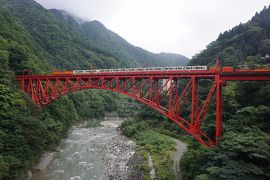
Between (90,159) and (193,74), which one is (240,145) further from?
(90,159)

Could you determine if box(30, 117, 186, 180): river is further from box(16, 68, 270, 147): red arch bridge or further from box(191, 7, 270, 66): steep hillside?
box(191, 7, 270, 66): steep hillside

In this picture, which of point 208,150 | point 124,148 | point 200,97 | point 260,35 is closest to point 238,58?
point 260,35

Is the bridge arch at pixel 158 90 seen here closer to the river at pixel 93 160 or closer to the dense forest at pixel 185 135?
the dense forest at pixel 185 135

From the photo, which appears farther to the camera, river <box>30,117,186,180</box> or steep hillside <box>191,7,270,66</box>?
steep hillside <box>191,7,270,66</box>

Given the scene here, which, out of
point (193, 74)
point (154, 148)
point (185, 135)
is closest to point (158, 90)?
point (193, 74)

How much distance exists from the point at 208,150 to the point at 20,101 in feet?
58.5

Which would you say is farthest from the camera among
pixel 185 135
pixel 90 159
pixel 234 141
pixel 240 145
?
pixel 185 135

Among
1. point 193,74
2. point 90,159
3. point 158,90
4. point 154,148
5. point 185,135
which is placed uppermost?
point 193,74

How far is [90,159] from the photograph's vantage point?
2797 centimetres

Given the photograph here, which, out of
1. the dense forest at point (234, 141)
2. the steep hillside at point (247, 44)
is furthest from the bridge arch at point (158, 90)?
the steep hillside at point (247, 44)

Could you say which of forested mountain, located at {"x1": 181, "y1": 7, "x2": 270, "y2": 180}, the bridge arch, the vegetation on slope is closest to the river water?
the vegetation on slope

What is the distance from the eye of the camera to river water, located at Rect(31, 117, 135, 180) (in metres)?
22.9

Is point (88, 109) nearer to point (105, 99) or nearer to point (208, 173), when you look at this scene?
A: point (105, 99)

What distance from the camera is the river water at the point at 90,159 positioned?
2292 centimetres
